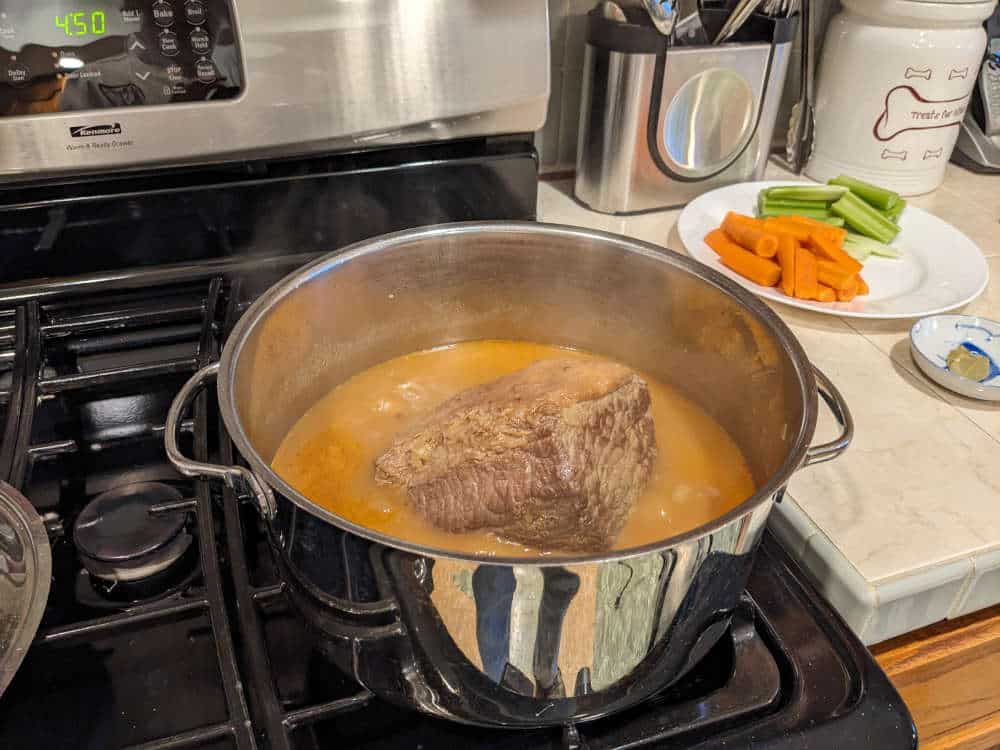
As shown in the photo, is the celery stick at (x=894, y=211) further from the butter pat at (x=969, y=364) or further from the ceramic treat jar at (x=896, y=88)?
the butter pat at (x=969, y=364)

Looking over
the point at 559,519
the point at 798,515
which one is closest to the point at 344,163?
the point at 559,519

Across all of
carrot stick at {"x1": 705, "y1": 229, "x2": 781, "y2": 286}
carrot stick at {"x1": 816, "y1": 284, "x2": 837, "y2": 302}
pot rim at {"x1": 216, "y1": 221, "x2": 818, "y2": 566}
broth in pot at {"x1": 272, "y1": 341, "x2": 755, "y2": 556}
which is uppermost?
pot rim at {"x1": 216, "y1": 221, "x2": 818, "y2": 566}

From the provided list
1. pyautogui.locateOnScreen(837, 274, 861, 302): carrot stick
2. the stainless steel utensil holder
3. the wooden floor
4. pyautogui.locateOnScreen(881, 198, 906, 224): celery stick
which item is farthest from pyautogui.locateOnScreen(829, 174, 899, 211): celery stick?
the wooden floor

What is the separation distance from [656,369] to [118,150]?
59cm

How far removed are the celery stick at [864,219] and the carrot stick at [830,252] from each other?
98 millimetres

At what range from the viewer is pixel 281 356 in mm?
740


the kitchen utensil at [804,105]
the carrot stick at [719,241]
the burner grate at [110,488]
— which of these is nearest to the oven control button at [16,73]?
the burner grate at [110,488]

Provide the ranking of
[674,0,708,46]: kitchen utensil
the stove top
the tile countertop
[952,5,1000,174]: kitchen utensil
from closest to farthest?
the stove top < the tile countertop < [674,0,708,46]: kitchen utensil < [952,5,1000,174]: kitchen utensil

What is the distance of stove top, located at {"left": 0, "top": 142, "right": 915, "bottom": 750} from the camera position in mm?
515

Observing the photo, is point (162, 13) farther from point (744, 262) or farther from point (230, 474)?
point (744, 262)

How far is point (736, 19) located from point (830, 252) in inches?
13.0

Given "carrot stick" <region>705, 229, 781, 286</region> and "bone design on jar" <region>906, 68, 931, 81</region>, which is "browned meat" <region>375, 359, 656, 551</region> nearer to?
"carrot stick" <region>705, 229, 781, 286</region>

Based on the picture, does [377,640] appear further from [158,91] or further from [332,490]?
[158,91]

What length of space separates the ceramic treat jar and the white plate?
134mm
